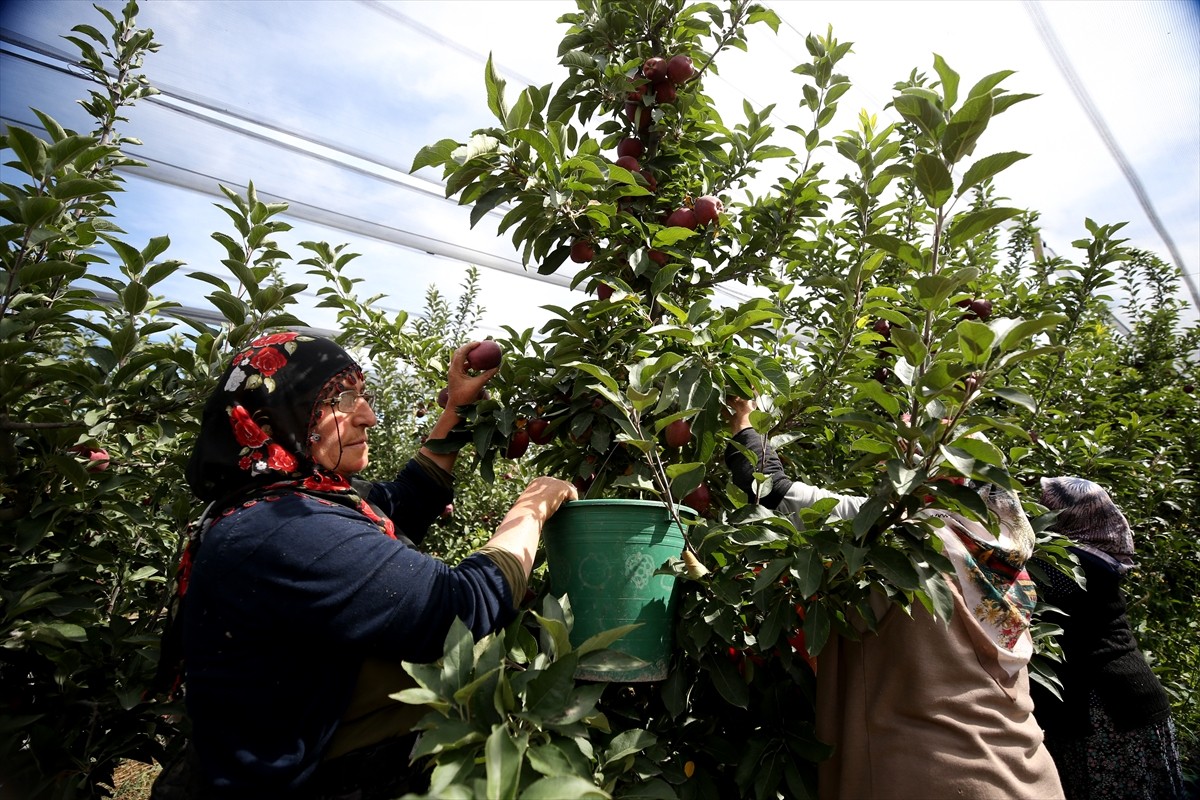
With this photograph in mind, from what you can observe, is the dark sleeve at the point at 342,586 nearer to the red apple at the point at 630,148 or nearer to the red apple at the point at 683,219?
the red apple at the point at 683,219

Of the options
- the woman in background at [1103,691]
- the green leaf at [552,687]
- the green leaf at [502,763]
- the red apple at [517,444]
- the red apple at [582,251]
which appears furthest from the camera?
the woman in background at [1103,691]

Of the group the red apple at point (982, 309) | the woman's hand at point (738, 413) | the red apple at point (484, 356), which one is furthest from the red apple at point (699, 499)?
the red apple at point (982, 309)

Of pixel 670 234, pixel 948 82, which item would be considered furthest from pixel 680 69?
pixel 948 82

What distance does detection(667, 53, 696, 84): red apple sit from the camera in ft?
6.65

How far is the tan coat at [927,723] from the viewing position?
1.40 metres

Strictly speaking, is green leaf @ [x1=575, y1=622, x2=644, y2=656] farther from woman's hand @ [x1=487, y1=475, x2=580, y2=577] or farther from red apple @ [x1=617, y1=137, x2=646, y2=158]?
red apple @ [x1=617, y1=137, x2=646, y2=158]

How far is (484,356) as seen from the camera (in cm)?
182

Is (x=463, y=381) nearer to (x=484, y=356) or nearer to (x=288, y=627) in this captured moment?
(x=484, y=356)

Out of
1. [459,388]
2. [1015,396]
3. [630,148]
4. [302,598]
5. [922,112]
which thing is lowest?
[302,598]

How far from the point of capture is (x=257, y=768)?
46.3 inches

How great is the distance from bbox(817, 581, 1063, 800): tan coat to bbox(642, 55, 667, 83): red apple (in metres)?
1.56

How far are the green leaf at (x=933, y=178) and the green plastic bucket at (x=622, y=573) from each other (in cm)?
76

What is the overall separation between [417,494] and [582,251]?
791 mm

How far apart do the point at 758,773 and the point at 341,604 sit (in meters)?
0.92
